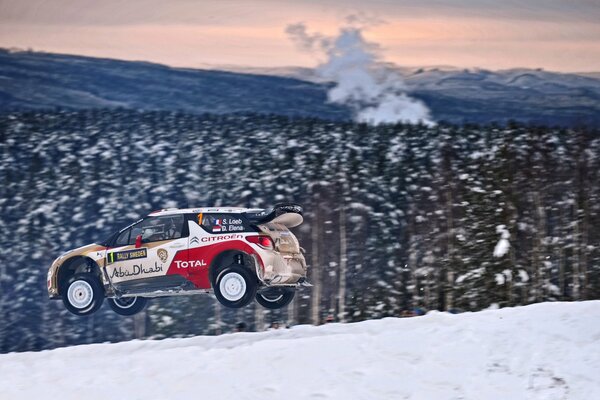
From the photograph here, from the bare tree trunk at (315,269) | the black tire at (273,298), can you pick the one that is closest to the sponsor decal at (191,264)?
the black tire at (273,298)

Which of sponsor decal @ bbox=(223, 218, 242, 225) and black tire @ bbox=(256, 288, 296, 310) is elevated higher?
sponsor decal @ bbox=(223, 218, 242, 225)

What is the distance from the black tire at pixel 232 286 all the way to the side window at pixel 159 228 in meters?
1.03

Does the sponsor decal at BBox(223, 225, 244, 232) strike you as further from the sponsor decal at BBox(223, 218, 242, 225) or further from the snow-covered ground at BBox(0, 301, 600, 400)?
the snow-covered ground at BBox(0, 301, 600, 400)

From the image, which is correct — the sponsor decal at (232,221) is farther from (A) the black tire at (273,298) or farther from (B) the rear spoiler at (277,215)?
(A) the black tire at (273,298)

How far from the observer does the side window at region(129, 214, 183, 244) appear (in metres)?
15.4

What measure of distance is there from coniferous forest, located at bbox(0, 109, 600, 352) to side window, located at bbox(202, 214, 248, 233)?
2306 cm

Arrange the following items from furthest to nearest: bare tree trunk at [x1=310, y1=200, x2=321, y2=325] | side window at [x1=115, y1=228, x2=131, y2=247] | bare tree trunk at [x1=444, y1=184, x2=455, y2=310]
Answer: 1. bare tree trunk at [x1=310, y1=200, x2=321, y2=325]
2. bare tree trunk at [x1=444, y1=184, x2=455, y2=310]
3. side window at [x1=115, y1=228, x2=131, y2=247]

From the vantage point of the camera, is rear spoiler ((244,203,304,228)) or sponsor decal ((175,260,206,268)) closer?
sponsor decal ((175,260,206,268))

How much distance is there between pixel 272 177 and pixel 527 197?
49.5 feet

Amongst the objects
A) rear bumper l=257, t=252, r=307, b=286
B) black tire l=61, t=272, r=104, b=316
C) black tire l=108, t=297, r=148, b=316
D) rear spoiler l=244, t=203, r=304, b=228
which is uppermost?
rear spoiler l=244, t=203, r=304, b=228

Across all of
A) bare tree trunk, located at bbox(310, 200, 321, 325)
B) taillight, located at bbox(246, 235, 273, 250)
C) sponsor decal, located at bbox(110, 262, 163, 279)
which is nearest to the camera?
taillight, located at bbox(246, 235, 273, 250)

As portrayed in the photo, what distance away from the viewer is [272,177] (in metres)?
A: 51.6

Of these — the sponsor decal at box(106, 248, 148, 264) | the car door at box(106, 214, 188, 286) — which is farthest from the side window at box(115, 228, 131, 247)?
the sponsor decal at box(106, 248, 148, 264)

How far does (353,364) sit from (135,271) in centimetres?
377
